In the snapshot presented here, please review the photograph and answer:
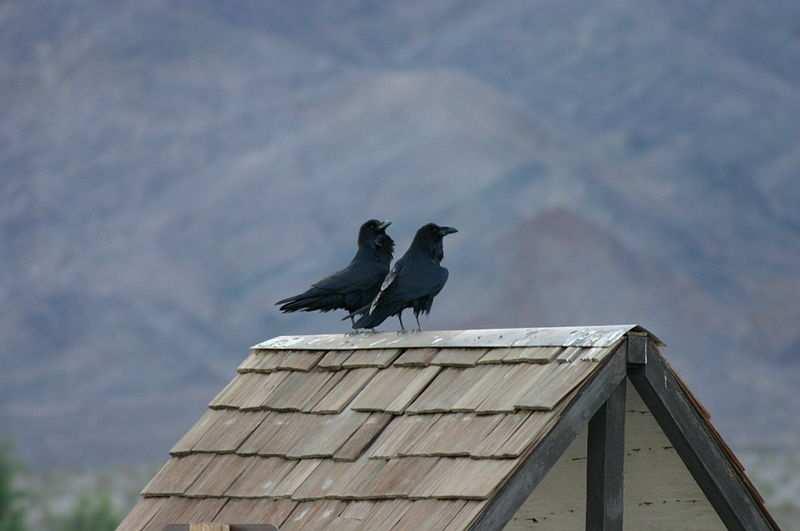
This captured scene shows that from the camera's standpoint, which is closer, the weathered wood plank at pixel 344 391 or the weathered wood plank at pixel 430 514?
the weathered wood plank at pixel 430 514

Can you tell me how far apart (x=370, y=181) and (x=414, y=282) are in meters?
95.6

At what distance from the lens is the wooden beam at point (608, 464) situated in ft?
16.9

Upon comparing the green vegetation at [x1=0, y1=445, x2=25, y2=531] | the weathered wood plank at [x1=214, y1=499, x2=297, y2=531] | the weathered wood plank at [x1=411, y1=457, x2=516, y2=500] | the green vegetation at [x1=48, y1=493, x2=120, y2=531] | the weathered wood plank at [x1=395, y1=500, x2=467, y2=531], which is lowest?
the weathered wood plank at [x1=395, y1=500, x2=467, y2=531]

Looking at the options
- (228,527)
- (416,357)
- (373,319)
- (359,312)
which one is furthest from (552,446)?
(359,312)

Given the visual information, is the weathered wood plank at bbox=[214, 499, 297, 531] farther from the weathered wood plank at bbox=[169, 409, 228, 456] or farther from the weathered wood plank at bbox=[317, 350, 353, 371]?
the weathered wood plank at bbox=[317, 350, 353, 371]

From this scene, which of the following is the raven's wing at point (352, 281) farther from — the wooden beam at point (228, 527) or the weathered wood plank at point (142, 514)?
the wooden beam at point (228, 527)

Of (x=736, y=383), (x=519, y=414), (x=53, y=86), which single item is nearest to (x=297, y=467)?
(x=519, y=414)

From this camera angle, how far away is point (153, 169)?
107m

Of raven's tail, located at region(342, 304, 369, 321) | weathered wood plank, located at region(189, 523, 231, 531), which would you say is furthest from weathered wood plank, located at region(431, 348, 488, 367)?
raven's tail, located at region(342, 304, 369, 321)

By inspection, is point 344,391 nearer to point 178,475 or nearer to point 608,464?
point 178,475

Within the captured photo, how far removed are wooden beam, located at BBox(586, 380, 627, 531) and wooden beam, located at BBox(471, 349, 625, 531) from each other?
0.09 meters

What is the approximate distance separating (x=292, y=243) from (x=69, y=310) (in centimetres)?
1373

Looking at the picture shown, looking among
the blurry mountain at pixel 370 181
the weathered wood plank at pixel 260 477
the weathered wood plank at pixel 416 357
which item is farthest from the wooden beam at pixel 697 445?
the blurry mountain at pixel 370 181

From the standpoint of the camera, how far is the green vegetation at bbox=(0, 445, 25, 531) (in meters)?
30.2
